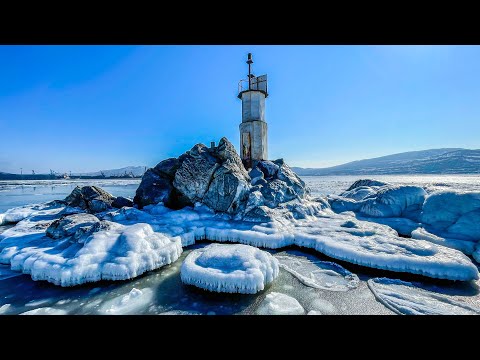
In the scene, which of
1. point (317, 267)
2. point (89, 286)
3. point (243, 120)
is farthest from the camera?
point (243, 120)

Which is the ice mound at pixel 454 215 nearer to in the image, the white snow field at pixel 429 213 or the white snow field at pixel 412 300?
the white snow field at pixel 429 213

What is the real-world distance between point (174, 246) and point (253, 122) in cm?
1394

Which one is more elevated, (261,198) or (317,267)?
(261,198)

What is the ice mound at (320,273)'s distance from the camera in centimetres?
511

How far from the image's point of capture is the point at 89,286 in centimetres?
502

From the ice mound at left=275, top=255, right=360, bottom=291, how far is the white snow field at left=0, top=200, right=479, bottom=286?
677 millimetres

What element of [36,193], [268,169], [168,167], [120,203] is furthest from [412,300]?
[36,193]

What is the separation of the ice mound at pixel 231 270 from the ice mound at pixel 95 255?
1.28m

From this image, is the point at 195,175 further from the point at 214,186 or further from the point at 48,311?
the point at 48,311

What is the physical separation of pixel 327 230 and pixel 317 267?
2.75m

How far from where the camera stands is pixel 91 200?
12.0m

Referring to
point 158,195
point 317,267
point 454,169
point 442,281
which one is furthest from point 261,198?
point 454,169
